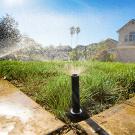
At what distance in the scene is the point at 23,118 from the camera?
265 cm

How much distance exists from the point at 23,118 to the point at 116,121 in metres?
1.00

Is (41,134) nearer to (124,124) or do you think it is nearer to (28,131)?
(28,131)

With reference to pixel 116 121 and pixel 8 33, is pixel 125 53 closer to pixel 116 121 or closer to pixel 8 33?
pixel 8 33

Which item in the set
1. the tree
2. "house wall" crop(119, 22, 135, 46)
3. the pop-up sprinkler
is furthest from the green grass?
"house wall" crop(119, 22, 135, 46)

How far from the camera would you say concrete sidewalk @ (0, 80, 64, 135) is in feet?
7.79

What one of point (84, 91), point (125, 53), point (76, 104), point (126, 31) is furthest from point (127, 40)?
point (76, 104)

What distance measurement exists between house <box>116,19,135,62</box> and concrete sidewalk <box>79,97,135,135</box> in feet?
105

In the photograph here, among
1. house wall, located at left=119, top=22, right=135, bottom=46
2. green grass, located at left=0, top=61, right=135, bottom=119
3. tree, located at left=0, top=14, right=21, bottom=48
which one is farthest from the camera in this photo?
house wall, located at left=119, top=22, right=135, bottom=46

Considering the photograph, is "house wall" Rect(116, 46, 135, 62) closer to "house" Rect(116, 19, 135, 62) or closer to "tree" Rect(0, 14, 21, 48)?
"house" Rect(116, 19, 135, 62)

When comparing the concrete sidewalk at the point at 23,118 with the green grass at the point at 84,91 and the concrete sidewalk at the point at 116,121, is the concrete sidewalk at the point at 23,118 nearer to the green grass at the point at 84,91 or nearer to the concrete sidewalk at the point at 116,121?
the green grass at the point at 84,91

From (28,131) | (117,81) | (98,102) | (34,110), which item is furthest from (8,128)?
(117,81)

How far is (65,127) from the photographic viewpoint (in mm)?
2463

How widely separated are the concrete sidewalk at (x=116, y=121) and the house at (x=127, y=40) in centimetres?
3202

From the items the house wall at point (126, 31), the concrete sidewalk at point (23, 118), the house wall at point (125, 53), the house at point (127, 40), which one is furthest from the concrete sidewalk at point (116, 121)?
the house wall at point (126, 31)
